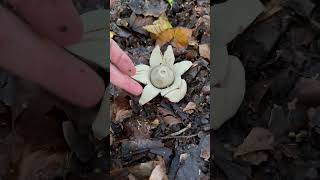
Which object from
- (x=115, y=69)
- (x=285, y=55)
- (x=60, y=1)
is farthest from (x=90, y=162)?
(x=285, y=55)

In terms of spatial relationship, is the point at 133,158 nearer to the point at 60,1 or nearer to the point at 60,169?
the point at 60,169

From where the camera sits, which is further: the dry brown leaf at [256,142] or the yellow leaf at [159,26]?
the yellow leaf at [159,26]

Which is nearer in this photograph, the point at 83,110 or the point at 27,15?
the point at 27,15

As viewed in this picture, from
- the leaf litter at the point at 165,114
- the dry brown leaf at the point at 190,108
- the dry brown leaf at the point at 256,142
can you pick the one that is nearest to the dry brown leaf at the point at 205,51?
the leaf litter at the point at 165,114

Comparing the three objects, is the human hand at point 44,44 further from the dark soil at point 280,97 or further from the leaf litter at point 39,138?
the dark soil at point 280,97

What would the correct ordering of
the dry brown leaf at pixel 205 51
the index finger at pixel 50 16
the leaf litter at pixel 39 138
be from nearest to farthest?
the index finger at pixel 50 16
the leaf litter at pixel 39 138
the dry brown leaf at pixel 205 51

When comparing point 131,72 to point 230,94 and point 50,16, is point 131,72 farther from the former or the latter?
point 50,16
